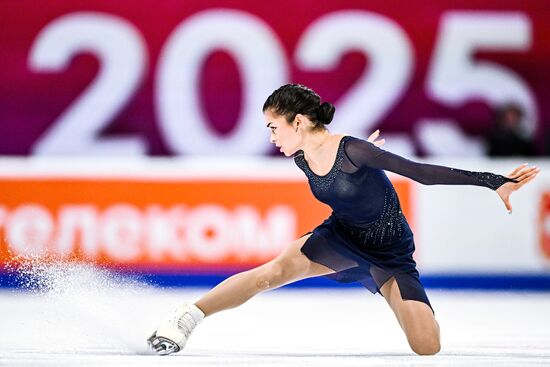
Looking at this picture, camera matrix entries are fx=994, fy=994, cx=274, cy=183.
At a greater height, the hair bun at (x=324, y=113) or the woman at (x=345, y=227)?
the hair bun at (x=324, y=113)

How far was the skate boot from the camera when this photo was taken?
12.2 feet

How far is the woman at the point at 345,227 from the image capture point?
373 centimetres

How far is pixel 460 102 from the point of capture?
8.77 metres

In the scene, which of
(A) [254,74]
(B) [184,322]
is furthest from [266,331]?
(A) [254,74]

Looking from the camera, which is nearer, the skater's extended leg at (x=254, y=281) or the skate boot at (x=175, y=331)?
the skate boot at (x=175, y=331)

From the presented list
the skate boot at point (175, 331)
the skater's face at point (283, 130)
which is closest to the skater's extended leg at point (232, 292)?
the skate boot at point (175, 331)

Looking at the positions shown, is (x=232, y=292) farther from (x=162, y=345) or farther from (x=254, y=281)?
(x=162, y=345)

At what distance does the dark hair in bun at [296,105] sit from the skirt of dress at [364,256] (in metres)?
0.50

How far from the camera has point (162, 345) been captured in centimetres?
371

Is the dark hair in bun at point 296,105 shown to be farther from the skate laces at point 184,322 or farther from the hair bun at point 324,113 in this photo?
the skate laces at point 184,322

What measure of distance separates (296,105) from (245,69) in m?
4.94

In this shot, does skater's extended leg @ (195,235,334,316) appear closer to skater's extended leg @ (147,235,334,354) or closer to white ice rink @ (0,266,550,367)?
skater's extended leg @ (147,235,334,354)

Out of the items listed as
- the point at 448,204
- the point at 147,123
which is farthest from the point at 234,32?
the point at 448,204

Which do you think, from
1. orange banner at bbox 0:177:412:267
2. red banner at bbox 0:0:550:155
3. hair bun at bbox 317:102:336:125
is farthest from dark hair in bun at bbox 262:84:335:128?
red banner at bbox 0:0:550:155
